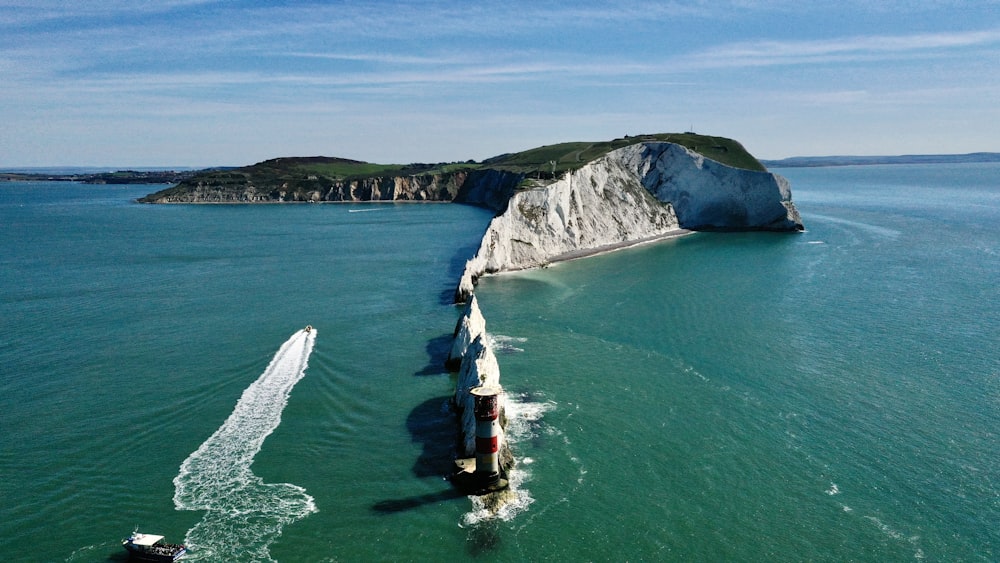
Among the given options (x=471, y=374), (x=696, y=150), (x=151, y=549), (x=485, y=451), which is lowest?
(x=151, y=549)

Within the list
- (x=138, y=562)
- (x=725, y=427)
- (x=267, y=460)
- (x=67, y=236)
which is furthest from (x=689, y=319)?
(x=67, y=236)

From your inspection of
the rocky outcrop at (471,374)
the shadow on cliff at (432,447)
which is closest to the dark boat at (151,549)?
the shadow on cliff at (432,447)

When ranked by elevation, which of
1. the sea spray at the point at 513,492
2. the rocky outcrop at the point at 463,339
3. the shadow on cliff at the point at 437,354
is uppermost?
the rocky outcrop at the point at 463,339

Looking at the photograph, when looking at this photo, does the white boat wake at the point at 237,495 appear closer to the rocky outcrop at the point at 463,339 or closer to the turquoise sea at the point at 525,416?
the turquoise sea at the point at 525,416

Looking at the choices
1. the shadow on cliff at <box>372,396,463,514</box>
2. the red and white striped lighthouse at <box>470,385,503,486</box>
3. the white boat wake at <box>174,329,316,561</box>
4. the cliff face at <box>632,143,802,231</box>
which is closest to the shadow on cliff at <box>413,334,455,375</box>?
the shadow on cliff at <box>372,396,463,514</box>

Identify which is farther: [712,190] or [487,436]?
[712,190]

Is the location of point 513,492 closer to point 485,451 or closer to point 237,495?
point 485,451

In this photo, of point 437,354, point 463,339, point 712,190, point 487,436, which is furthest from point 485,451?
point 712,190
